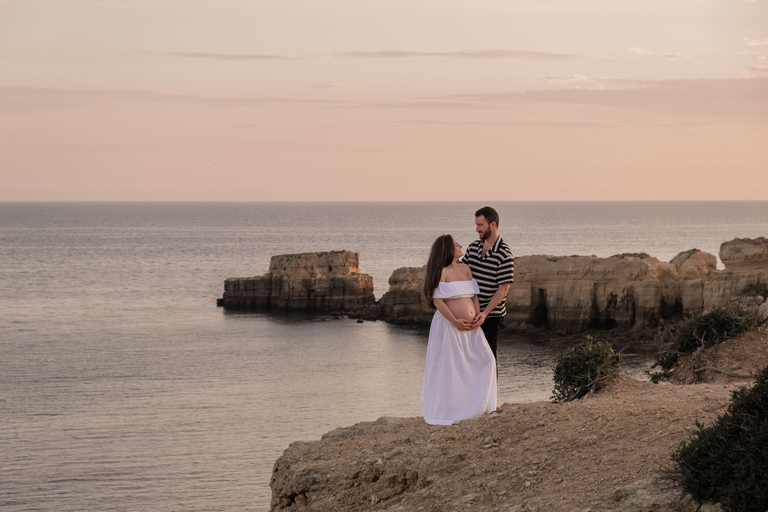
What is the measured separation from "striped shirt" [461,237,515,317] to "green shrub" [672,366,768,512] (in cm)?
349

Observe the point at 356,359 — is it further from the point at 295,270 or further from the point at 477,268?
the point at 477,268

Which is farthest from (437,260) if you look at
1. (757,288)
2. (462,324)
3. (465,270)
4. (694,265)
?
(694,265)

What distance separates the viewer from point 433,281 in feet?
34.2

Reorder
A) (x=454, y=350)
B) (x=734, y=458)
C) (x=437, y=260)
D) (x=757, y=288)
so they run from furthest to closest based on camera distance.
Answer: (x=757, y=288) < (x=454, y=350) < (x=437, y=260) < (x=734, y=458)

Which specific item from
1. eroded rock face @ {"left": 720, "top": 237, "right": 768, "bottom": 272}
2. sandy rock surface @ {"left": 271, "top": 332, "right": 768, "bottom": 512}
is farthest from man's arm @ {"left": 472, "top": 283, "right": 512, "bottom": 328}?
eroded rock face @ {"left": 720, "top": 237, "right": 768, "bottom": 272}

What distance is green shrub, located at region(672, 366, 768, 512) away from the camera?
687 cm

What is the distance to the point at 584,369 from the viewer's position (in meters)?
12.9

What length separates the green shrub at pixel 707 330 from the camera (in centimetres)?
1452

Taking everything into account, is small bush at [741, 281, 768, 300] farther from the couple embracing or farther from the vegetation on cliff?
the couple embracing

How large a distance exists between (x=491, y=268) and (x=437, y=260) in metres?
0.82

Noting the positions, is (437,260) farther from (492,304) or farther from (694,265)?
(694,265)

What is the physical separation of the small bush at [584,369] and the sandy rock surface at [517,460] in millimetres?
988

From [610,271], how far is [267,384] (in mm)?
25436

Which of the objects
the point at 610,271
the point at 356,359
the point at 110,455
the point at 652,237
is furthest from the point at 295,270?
the point at 652,237
